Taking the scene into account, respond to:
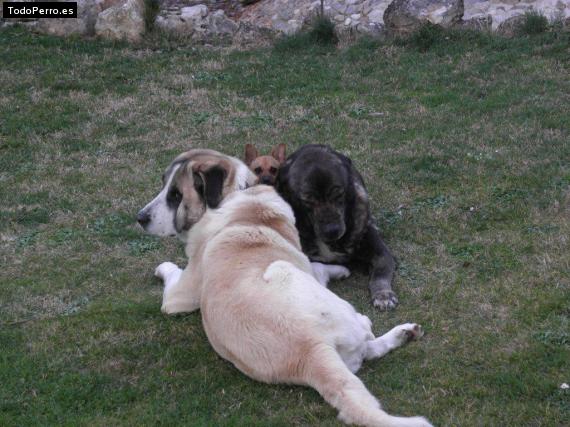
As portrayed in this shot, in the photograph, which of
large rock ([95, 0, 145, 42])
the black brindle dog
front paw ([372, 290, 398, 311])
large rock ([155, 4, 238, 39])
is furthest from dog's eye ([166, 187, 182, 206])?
large rock ([95, 0, 145, 42])

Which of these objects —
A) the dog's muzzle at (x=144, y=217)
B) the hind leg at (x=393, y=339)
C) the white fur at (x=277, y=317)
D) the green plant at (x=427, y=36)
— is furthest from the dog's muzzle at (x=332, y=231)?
the green plant at (x=427, y=36)

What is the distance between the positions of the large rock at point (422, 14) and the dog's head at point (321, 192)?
6.31m

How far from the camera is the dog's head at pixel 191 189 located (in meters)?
5.48

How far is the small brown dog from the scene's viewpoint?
7281 millimetres

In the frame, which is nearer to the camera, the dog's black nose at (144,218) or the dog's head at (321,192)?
the dog's black nose at (144,218)

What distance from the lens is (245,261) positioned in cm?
488

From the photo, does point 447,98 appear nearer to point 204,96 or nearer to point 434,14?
point 434,14

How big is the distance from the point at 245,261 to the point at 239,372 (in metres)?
0.66

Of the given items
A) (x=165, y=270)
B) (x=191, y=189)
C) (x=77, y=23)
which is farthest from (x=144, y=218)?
(x=77, y=23)

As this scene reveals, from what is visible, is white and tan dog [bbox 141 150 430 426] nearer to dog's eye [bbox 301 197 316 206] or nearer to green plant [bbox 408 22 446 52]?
dog's eye [bbox 301 197 316 206]

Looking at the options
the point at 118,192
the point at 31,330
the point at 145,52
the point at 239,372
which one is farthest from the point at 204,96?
the point at 239,372

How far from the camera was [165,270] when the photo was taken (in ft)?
21.0

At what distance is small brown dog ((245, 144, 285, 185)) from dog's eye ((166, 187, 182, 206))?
55.7 inches

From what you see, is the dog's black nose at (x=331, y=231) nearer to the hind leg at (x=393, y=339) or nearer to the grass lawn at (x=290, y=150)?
the grass lawn at (x=290, y=150)
